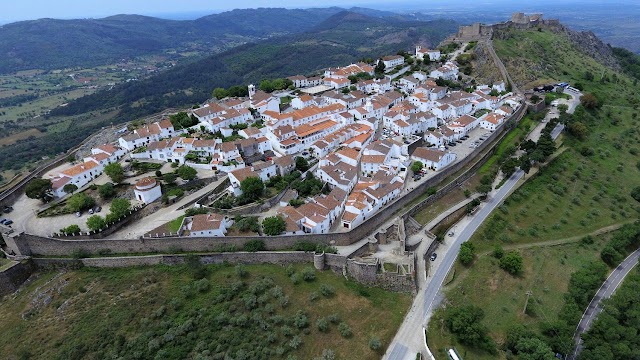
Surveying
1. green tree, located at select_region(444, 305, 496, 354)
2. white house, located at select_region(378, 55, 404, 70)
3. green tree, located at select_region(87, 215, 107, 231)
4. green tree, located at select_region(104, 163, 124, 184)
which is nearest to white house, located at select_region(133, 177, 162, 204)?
green tree, located at select_region(104, 163, 124, 184)

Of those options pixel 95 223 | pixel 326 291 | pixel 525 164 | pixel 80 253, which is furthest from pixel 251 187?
pixel 525 164

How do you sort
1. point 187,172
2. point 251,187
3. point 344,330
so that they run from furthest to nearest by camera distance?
point 187,172
point 251,187
point 344,330

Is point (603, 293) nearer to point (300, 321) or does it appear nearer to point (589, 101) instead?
point (300, 321)

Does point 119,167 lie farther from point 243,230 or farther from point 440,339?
point 440,339

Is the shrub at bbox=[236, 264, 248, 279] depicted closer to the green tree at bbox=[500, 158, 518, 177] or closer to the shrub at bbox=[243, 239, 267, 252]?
the shrub at bbox=[243, 239, 267, 252]

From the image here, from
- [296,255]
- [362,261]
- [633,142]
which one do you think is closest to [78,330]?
[296,255]
